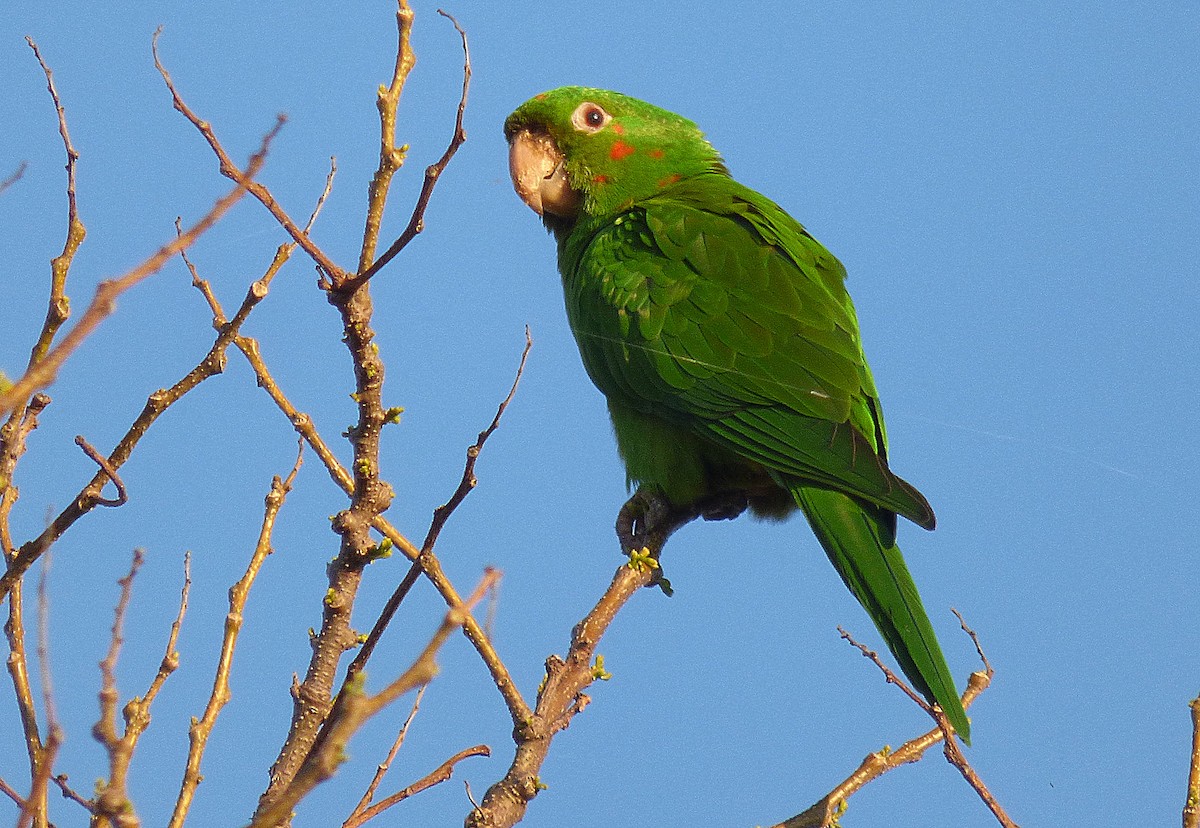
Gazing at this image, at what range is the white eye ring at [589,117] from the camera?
3650 mm

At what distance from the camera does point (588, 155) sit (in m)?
3.62

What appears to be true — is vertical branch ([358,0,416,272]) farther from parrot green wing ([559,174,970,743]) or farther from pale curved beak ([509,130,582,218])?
pale curved beak ([509,130,582,218])

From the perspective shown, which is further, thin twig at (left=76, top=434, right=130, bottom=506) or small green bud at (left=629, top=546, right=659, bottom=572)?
small green bud at (left=629, top=546, right=659, bottom=572)

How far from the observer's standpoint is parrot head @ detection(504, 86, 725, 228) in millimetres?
3609

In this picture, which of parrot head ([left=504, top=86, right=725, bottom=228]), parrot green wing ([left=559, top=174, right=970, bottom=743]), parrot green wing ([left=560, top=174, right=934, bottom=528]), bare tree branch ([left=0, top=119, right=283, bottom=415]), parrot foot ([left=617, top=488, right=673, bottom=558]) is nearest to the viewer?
bare tree branch ([left=0, top=119, right=283, bottom=415])

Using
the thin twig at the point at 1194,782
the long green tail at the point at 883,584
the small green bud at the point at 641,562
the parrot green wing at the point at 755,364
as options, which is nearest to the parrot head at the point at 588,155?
the parrot green wing at the point at 755,364

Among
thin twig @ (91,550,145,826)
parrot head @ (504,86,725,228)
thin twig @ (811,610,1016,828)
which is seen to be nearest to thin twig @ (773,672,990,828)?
thin twig @ (811,610,1016,828)

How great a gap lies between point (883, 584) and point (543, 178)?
72.5 inches

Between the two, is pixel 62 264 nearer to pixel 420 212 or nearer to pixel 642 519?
pixel 420 212

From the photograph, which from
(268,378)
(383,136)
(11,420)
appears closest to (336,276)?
(383,136)

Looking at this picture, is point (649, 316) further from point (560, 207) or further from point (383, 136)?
point (383, 136)

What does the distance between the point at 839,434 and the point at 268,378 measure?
4.32ft

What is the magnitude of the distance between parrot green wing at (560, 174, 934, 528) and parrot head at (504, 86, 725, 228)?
0.27 metres

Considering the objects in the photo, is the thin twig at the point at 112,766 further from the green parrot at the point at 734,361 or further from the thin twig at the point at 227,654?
the green parrot at the point at 734,361
